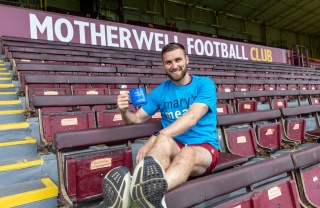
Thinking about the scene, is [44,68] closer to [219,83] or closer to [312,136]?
[219,83]

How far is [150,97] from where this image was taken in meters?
1.41

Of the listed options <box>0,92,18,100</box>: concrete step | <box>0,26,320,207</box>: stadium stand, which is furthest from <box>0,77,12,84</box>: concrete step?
<box>0,92,18,100</box>: concrete step

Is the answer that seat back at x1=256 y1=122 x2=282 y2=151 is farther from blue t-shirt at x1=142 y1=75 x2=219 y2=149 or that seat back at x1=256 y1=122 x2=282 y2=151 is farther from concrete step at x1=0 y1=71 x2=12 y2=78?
concrete step at x1=0 y1=71 x2=12 y2=78

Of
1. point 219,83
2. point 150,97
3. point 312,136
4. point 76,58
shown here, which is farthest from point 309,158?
point 76,58

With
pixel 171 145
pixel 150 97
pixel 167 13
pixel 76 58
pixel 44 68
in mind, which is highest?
pixel 167 13

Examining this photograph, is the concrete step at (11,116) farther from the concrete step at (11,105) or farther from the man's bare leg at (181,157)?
the man's bare leg at (181,157)

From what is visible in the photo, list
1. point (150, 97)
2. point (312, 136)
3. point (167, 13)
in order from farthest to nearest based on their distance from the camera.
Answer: point (167, 13)
point (312, 136)
point (150, 97)

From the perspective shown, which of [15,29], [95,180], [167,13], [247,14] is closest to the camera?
[95,180]

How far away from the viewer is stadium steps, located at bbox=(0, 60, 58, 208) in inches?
37.3

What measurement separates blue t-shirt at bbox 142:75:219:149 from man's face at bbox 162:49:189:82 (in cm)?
7

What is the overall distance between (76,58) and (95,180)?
2168 millimetres

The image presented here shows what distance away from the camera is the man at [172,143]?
2.45 feet

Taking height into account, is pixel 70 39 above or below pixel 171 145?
above

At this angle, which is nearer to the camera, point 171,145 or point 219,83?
point 171,145
